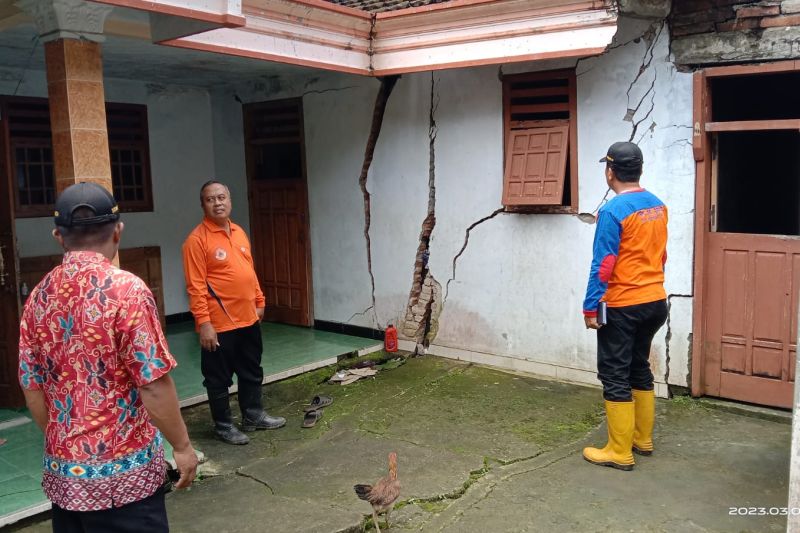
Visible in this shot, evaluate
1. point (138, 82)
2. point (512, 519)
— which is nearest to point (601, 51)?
point (512, 519)

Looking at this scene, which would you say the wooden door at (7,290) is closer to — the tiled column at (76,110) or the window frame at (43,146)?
the window frame at (43,146)

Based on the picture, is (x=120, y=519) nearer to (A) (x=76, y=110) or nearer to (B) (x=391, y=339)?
(A) (x=76, y=110)

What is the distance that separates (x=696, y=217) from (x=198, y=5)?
410cm

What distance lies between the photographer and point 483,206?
6.75 metres

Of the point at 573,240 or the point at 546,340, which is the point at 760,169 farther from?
the point at 546,340

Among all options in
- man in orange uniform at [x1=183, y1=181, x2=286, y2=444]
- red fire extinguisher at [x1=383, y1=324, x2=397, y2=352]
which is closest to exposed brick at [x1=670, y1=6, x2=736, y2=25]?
man in orange uniform at [x1=183, y1=181, x2=286, y2=444]

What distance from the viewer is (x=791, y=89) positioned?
6.80m

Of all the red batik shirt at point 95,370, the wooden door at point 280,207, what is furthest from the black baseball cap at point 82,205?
the wooden door at point 280,207

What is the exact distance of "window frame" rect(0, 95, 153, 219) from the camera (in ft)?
17.9

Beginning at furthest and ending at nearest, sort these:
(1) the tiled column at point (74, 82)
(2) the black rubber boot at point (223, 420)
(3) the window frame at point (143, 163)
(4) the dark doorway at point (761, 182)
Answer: (3) the window frame at point (143, 163), (4) the dark doorway at point (761, 182), (2) the black rubber boot at point (223, 420), (1) the tiled column at point (74, 82)

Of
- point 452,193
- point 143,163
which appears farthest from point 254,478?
point 143,163

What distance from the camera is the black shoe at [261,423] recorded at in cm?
534

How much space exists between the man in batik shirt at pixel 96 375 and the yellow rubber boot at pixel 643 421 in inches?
125

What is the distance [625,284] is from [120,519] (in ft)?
10.5
